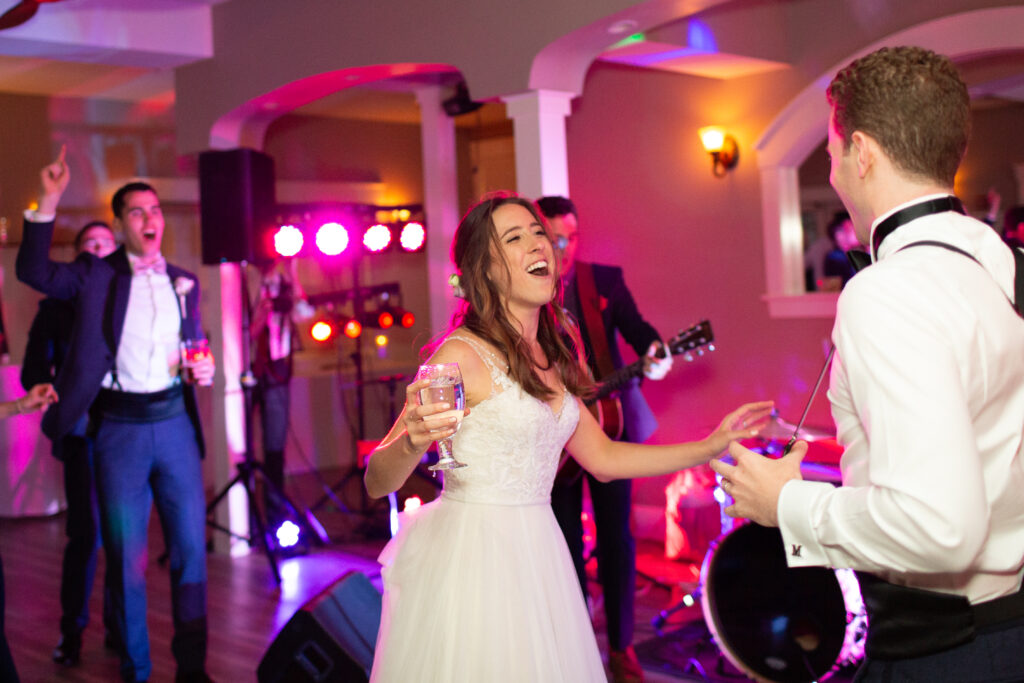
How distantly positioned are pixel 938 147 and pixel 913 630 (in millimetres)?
721

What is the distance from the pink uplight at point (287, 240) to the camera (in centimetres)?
592

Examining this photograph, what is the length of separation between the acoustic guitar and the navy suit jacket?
74.2 inches

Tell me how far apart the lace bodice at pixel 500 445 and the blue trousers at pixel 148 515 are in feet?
6.38

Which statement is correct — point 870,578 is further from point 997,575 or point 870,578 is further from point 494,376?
point 494,376

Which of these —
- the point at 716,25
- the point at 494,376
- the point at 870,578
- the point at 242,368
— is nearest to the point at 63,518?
the point at 242,368

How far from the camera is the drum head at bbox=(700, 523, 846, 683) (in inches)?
141

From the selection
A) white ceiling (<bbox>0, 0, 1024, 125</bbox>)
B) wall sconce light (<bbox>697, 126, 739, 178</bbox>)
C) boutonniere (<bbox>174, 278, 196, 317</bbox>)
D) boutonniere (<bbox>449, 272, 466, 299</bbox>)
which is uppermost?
→ white ceiling (<bbox>0, 0, 1024, 125</bbox>)

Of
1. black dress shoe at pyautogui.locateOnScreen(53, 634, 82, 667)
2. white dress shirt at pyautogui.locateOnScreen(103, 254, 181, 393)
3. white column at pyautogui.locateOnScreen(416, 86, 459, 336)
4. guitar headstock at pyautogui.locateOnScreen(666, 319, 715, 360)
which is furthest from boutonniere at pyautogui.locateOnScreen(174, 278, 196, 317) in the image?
white column at pyautogui.locateOnScreen(416, 86, 459, 336)

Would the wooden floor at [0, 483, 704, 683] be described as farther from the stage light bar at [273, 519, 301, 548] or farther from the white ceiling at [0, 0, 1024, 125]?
the white ceiling at [0, 0, 1024, 125]

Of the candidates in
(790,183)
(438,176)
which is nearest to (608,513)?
(790,183)

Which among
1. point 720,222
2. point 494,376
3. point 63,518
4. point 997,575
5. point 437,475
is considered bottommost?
point 63,518

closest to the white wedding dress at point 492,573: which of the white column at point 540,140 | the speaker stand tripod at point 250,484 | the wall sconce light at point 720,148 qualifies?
the white column at point 540,140

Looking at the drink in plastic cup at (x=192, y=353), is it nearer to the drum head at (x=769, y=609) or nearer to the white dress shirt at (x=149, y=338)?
the white dress shirt at (x=149, y=338)

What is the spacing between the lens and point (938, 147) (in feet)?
4.87
